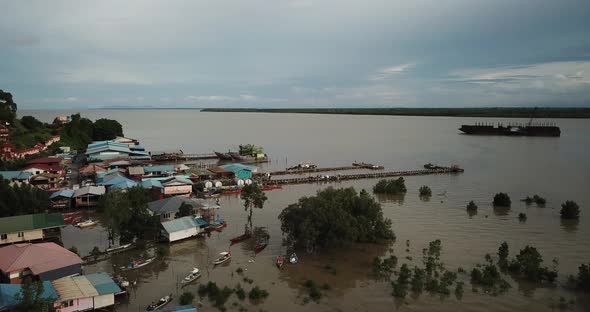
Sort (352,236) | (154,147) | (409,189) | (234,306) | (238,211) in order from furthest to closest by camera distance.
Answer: (154,147) → (409,189) → (238,211) → (352,236) → (234,306)

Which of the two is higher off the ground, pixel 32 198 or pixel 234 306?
pixel 32 198

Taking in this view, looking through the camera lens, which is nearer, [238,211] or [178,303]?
[178,303]

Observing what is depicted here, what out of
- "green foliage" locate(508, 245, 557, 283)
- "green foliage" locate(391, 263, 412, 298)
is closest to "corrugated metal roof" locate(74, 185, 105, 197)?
"green foliage" locate(391, 263, 412, 298)

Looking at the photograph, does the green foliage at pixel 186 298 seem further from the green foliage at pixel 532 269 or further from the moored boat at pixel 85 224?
the green foliage at pixel 532 269

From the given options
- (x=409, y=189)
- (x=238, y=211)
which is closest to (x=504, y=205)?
(x=409, y=189)

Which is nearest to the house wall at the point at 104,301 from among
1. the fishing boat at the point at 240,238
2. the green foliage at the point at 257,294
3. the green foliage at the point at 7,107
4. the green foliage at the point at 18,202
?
the green foliage at the point at 257,294

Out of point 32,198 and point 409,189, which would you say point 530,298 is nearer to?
point 409,189

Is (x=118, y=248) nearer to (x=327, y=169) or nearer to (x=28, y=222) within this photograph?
(x=28, y=222)
